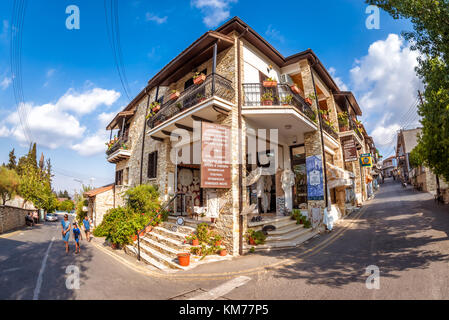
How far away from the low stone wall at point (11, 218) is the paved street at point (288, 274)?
14.0 metres

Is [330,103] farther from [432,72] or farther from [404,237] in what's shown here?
[404,237]

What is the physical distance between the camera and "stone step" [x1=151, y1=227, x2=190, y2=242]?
8203mm

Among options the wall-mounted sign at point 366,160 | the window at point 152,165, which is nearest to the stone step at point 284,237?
the window at point 152,165

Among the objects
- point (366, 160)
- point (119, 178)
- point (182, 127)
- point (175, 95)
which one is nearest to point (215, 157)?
point (182, 127)

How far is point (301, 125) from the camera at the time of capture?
34.1 feet

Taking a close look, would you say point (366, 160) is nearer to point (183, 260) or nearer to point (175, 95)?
point (175, 95)

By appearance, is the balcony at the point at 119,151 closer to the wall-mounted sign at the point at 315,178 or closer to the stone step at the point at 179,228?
the stone step at the point at 179,228

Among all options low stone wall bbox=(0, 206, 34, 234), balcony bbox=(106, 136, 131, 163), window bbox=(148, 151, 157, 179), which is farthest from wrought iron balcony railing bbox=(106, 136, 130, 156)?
low stone wall bbox=(0, 206, 34, 234)

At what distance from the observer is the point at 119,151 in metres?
16.3

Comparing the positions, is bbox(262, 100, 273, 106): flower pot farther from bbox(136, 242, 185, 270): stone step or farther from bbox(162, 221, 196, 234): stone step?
bbox(136, 242, 185, 270): stone step

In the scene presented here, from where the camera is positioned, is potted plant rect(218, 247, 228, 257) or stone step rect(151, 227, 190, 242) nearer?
potted plant rect(218, 247, 228, 257)

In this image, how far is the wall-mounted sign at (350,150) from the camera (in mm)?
14266
